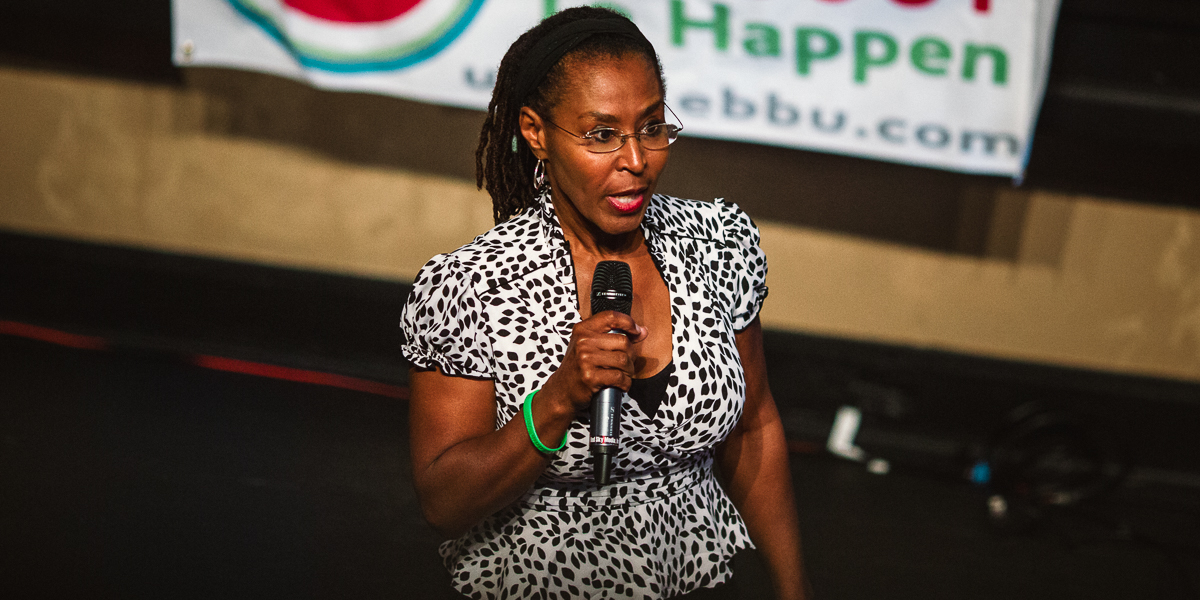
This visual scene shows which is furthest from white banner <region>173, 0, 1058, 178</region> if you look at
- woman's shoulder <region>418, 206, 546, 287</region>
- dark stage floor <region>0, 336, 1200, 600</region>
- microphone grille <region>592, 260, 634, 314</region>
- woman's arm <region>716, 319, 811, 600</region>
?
microphone grille <region>592, 260, 634, 314</region>

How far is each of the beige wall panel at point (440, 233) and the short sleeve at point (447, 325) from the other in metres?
2.92

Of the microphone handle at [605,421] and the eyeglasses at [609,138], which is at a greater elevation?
the eyeglasses at [609,138]

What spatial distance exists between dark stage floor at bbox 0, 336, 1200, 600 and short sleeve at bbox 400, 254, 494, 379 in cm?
169

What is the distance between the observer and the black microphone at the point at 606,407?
1.16 metres

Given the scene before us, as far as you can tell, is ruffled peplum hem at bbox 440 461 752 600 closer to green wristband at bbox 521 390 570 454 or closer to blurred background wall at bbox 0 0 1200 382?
green wristband at bbox 521 390 570 454

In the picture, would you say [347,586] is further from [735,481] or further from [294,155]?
[294,155]

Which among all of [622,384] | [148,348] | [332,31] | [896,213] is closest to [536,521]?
[622,384]

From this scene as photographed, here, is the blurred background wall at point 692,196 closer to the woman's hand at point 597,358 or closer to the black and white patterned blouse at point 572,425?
the black and white patterned blouse at point 572,425

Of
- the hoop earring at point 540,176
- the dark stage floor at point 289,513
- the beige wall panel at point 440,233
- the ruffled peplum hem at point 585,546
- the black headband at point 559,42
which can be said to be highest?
the black headband at point 559,42

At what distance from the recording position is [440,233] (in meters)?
4.28

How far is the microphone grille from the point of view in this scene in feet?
4.15

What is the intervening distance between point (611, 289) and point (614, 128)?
0.22 meters

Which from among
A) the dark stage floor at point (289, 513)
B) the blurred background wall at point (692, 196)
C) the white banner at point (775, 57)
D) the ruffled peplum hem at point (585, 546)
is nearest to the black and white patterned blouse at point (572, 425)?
the ruffled peplum hem at point (585, 546)

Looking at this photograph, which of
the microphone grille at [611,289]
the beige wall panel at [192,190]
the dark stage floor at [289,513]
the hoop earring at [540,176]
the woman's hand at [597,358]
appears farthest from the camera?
the beige wall panel at [192,190]
